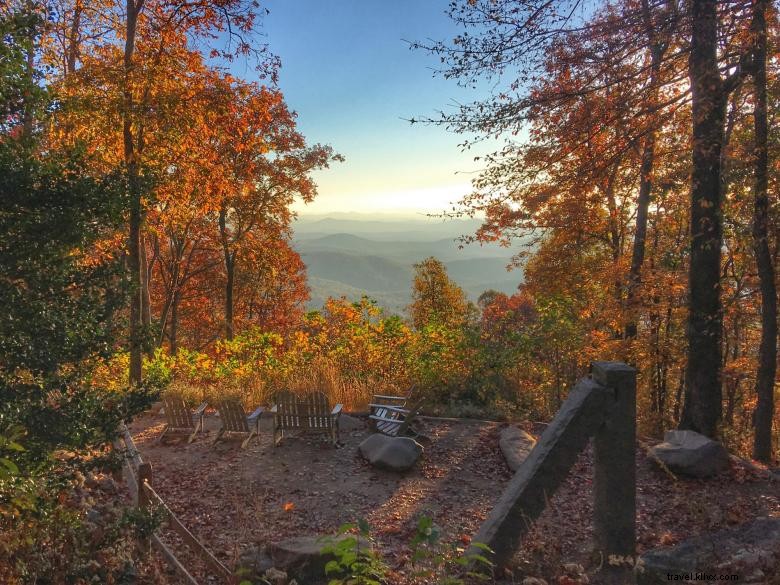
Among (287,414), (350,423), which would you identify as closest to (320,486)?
(287,414)

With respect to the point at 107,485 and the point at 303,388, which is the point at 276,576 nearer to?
the point at 107,485

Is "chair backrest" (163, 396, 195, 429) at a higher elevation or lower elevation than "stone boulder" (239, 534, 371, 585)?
lower

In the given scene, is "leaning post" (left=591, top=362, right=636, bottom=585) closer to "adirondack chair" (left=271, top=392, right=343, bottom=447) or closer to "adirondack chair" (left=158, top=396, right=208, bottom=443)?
"adirondack chair" (left=271, top=392, right=343, bottom=447)

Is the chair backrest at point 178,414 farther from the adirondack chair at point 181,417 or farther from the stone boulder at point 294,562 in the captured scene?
the stone boulder at point 294,562

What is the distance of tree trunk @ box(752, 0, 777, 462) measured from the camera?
6415 millimetres

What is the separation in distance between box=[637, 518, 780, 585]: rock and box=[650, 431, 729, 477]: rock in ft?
8.14

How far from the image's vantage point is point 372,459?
705 centimetres

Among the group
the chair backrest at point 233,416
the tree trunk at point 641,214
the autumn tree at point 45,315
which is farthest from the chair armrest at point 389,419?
the tree trunk at point 641,214

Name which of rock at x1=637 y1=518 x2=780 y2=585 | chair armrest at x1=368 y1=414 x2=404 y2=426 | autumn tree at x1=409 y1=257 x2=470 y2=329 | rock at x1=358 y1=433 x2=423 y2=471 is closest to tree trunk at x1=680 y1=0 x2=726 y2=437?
rock at x1=637 y1=518 x2=780 y2=585

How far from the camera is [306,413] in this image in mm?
7793

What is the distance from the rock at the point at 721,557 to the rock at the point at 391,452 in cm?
397

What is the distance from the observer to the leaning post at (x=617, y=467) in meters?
3.74

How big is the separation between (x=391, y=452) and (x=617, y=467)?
379 cm

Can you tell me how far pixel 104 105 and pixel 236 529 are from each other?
666 centimetres
